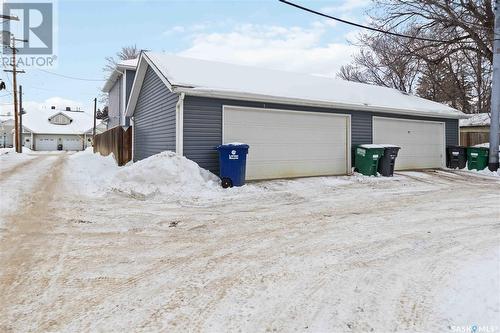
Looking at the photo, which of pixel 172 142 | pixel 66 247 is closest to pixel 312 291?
pixel 66 247

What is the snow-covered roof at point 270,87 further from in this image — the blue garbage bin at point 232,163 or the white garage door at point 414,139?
the blue garbage bin at point 232,163

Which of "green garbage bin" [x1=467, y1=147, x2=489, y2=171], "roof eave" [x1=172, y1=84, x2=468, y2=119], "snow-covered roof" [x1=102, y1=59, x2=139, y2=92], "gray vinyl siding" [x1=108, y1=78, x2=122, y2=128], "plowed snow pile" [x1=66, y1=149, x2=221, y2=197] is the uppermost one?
"snow-covered roof" [x1=102, y1=59, x2=139, y2=92]

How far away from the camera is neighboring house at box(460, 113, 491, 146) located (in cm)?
2355

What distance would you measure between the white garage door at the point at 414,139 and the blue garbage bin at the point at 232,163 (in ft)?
21.2

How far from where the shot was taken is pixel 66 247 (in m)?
4.39

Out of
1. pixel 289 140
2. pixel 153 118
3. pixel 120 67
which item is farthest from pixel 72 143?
pixel 289 140

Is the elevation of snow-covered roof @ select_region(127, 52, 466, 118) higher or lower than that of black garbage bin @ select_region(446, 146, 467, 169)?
higher

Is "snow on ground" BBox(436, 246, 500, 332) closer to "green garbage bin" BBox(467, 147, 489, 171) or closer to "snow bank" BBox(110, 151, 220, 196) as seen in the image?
"snow bank" BBox(110, 151, 220, 196)

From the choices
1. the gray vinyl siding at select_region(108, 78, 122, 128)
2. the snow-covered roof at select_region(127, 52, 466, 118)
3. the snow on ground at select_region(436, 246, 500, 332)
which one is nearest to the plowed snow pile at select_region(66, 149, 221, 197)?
the snow-covered roof at select_region(127, 52, 466, 118)

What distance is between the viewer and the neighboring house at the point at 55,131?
4444 centimetres

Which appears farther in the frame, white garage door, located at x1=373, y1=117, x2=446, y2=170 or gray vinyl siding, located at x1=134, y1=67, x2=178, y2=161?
white garage door, located at x1=373, y1=117, x2=446, y2=170

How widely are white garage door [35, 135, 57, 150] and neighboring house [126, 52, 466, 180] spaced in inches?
1450

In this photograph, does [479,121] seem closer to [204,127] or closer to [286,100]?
[286,100]

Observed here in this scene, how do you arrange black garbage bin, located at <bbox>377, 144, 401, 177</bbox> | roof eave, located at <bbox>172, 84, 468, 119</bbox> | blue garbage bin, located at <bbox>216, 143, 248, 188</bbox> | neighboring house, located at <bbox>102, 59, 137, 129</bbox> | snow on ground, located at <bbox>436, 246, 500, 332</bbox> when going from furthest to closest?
neighboring house, located at <bbox>102, 59, 137, 129</bbox>
black garbage bin, located at <bbox>377, 144, 401, 177</bbox>
roof eave, located at <bbox>172, 84, 468, 119</bbox>
blue garbage bin, located at <bbox>216, 143, 248, 188</bbox>
snow on ground, located at <bbox>436, 246, 500, 332</bbox>
